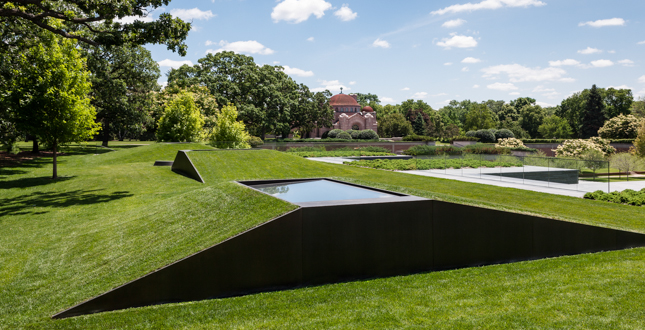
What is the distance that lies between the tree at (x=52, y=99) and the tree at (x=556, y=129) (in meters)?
87.0

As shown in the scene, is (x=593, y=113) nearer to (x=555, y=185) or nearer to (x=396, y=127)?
(x=396, y=127)

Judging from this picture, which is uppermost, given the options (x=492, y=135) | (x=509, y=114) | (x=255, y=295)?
(x=509, y=114)

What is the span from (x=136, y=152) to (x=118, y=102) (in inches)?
367

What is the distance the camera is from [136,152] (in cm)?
2778

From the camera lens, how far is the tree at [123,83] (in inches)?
1265

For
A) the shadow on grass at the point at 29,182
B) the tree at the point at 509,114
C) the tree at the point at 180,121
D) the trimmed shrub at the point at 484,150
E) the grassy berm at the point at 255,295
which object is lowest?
the grassy berm at the point at 255,295

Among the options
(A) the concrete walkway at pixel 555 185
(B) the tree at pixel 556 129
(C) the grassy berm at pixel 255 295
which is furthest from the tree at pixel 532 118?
(C) the grassy berm at pixel 255 295

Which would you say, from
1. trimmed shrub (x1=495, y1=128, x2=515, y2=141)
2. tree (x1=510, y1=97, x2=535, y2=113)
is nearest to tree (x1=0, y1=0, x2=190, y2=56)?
trimmed shrub (x1=495, y1=128, x2=515, y2=141)

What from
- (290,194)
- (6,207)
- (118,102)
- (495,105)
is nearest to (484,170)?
(290,194)

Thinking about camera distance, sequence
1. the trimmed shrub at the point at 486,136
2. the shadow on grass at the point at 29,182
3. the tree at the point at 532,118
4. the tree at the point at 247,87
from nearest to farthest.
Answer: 1. the shadow on grass at the point at 29,182
2. the tree at the point at 247,87
3. the trimmed shrub at the point at 486,136
4. the tree at the point at 532,118

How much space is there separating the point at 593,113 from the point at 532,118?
1223cm

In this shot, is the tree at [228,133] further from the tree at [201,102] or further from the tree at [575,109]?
the tree at [575,109]

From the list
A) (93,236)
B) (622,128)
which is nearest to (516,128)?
(622,128)

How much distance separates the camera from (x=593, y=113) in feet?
244
